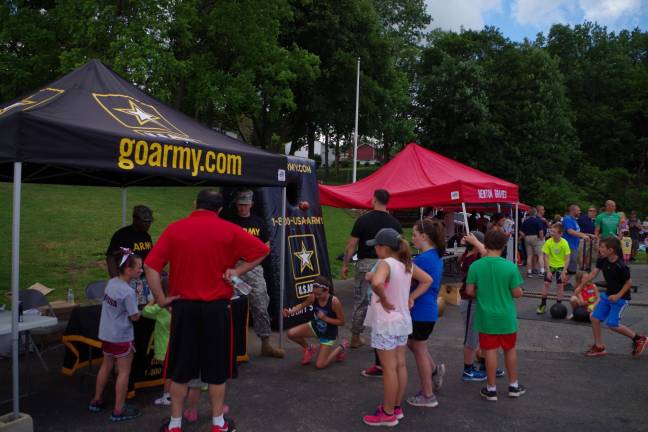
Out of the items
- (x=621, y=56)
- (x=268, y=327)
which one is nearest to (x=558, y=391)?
(x=268, y=327)

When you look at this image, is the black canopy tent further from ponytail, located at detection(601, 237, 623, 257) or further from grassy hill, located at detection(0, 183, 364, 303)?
grassy hill, located at detection(0, 183, 364, 303)

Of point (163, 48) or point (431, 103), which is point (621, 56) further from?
point (163, 48)

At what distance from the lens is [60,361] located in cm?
602

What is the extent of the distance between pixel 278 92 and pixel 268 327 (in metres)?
19.7

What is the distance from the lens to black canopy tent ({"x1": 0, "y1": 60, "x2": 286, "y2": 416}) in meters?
3.88

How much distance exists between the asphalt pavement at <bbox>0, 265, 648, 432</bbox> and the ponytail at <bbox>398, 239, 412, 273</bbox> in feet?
4.15

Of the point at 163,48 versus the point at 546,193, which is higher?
the point at 163,48

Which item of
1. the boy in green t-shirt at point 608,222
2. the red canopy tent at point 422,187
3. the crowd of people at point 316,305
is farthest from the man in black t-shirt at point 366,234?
the boy in green t-shirt at point 608,222

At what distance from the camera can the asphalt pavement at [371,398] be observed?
441 centimetres

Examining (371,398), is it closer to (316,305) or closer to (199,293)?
(316,305)

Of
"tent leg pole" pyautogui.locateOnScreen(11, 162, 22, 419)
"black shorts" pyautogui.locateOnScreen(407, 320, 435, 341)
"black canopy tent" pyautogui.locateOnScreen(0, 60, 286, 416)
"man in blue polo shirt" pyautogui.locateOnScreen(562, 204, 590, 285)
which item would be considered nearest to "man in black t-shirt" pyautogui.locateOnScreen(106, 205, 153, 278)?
"black canopy tent" pyautogui.locateOnScreen(0, 60, 286, 416)

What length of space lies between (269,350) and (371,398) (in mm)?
1682

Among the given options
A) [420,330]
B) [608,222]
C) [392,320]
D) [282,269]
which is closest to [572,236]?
[608,222]

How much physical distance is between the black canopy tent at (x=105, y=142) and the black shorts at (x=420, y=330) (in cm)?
211
